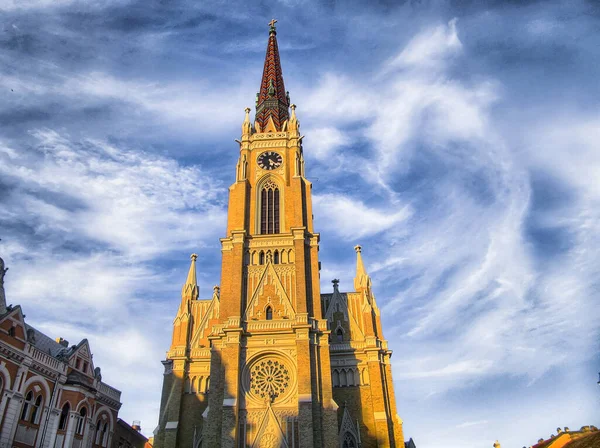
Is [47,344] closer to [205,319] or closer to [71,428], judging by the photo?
[71,428]

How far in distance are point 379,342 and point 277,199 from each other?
1591 centimetres

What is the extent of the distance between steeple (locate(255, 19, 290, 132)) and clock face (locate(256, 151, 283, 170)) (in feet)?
14.4

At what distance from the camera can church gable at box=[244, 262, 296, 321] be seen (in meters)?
39.0

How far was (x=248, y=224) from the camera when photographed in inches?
1766

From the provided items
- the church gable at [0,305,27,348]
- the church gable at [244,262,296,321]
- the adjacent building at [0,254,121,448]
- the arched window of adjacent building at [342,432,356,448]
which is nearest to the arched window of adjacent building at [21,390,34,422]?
the adjacent building at [0,254,121,448]

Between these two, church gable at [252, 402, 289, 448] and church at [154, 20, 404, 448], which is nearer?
church gable at [252, 402, 289, 448]

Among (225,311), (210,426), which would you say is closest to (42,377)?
(210,426)

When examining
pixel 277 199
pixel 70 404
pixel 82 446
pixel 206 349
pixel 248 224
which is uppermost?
pixel 277 199

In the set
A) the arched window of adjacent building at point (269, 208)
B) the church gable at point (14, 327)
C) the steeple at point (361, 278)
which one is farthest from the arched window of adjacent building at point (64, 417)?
the steeple at point (361, 278)

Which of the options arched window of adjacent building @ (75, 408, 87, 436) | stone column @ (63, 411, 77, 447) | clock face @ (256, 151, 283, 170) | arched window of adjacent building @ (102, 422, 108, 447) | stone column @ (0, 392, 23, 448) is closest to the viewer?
stone column @ (0, 392, 23, 448)

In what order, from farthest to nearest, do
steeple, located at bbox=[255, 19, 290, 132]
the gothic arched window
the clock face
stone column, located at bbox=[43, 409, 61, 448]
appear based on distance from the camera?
steeple, located at bbox=[255, 19, 290, 132]
the clock face
stone column, located at bbox=[43, 409, 61, 448]
the gothic arched window

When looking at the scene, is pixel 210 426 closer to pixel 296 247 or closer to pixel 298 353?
pixel 298 353

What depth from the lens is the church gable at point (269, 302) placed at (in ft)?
128

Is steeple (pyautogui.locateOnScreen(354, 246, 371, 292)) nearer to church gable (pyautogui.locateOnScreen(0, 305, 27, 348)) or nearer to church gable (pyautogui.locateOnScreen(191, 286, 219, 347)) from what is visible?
church gable (pyautogui.locateOnScreen(191, 286, 219, 347))
